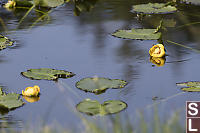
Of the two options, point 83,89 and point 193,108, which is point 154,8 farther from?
point 193,108

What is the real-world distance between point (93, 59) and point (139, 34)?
50 cm

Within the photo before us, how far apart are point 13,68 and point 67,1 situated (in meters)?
1.87

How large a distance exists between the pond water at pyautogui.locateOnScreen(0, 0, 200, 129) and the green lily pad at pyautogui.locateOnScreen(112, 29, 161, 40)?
0.12ft

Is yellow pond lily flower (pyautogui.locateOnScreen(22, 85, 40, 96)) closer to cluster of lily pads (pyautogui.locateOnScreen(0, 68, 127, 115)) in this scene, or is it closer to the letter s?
cluster of lily pads (pyautogui.locateOnScreen(0, 68, 127, 115))

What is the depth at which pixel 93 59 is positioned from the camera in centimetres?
279

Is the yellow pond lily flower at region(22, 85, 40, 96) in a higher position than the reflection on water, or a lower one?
higher

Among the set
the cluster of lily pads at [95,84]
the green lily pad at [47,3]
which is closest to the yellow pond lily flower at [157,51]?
the cluster of lily pads at [95,84]

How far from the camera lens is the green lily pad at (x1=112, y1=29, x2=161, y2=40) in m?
3.09

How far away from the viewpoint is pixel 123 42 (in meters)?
3.10

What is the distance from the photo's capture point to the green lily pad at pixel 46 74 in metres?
2.43

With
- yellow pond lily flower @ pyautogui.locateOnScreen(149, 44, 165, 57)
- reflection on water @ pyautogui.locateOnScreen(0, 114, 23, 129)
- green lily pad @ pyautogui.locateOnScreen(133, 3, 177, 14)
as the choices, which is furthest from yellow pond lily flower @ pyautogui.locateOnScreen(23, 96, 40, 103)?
green lily pad @ pyautogui.locateOnScreen(133, 3, 177, 14)

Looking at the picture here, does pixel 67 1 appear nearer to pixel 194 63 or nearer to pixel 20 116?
pixel 194 63

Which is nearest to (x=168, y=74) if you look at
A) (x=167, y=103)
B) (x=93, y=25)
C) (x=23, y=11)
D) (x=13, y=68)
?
(x=167, y=103)

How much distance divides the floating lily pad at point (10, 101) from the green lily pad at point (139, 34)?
1.13 m
